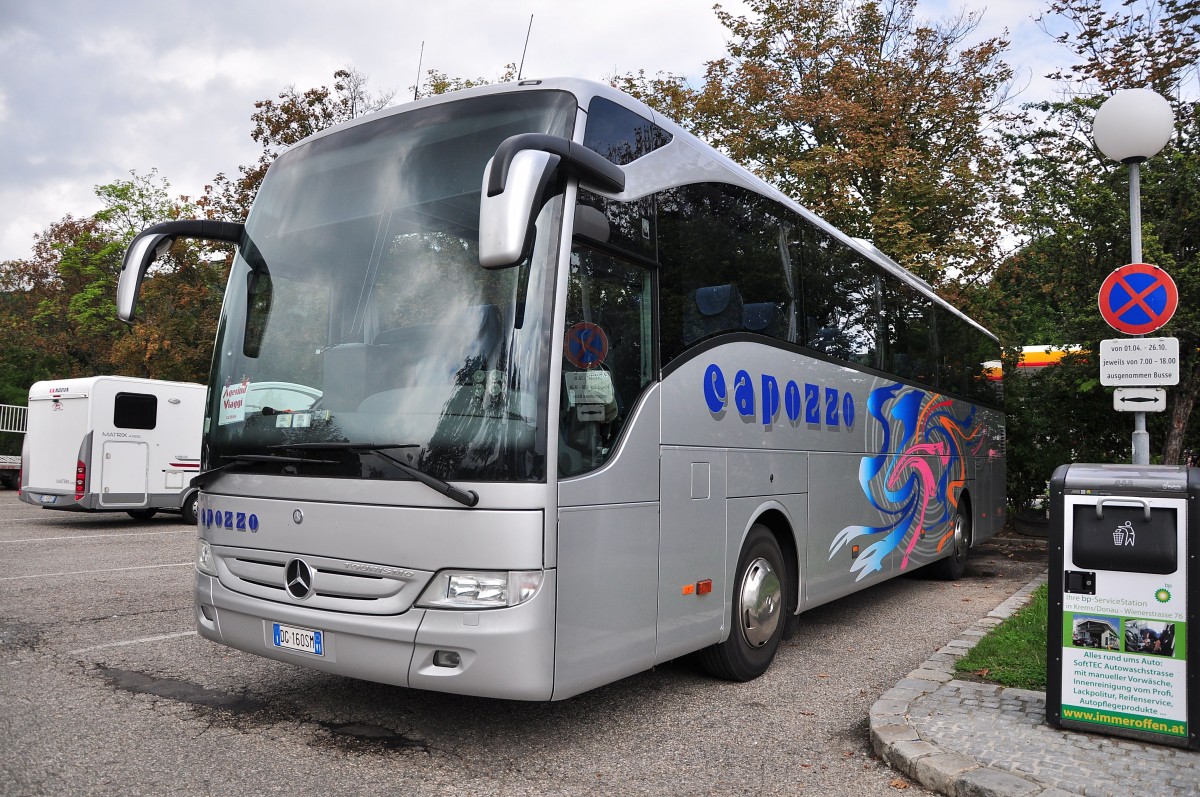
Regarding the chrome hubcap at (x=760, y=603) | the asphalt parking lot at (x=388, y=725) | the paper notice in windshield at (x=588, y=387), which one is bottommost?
the asphalt parking lot at (x=388, y=725)

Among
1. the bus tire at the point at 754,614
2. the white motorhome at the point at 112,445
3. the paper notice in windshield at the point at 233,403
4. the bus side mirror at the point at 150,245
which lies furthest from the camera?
the white motorhome at the point at 112,445

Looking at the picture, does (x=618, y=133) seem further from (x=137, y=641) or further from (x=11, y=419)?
(x=11, y=419)

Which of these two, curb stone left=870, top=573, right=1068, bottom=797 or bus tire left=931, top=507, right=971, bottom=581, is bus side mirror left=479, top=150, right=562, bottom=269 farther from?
bus tire left=931, top=507, right=971, bottom=581

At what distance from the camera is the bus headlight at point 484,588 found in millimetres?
4004

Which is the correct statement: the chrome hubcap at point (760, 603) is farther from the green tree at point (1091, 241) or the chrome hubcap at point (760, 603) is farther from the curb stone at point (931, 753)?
the green tree at point (1091, 241)

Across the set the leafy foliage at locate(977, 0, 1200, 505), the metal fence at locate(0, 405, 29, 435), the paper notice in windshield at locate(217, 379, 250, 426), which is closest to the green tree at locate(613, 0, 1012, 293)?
the leafy foliage at locate(977, 0, 1200, 505)

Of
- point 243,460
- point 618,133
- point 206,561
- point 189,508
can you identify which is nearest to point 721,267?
point 618,133

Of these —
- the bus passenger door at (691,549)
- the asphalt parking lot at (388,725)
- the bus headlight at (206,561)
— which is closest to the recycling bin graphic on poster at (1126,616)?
the asphalt parking lot at (388,725)

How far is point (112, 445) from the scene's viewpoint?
53.5 feet

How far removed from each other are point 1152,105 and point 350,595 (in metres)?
7.49

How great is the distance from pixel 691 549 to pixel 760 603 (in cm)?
112

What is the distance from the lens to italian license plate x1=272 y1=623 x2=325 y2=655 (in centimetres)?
438

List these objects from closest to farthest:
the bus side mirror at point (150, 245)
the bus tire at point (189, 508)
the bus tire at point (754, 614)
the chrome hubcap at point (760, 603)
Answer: the bus side mirror at point (150, 245), the bus tire at point (754, 614), the chrome hubcap at point (760, 603), the bus tire at point (189, 508)

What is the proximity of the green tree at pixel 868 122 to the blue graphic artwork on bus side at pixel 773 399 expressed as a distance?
36.9 feet
